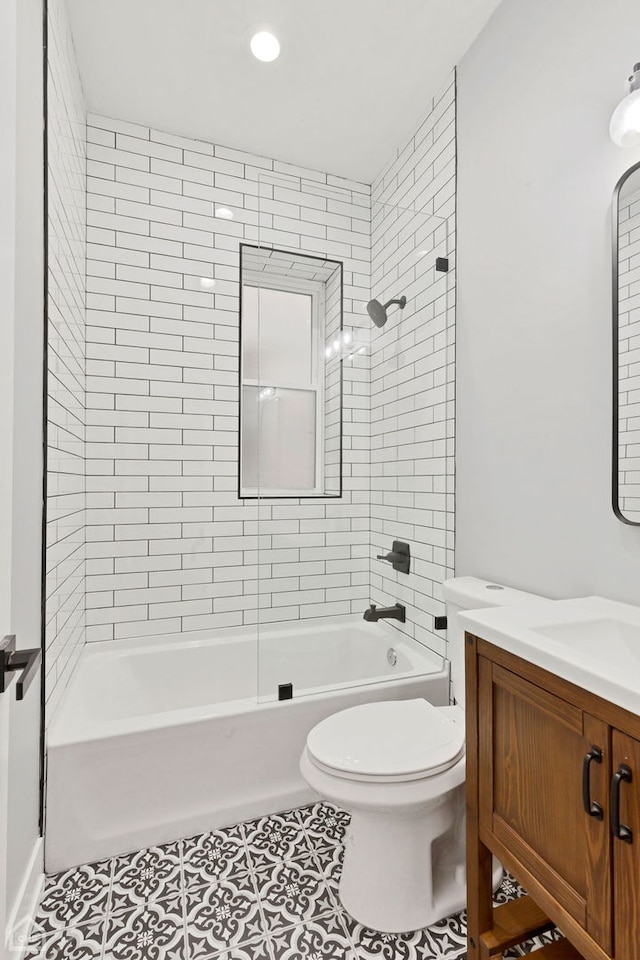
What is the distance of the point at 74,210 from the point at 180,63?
0.75 meters

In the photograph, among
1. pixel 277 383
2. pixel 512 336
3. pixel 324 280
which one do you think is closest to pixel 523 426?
pixel 512 336

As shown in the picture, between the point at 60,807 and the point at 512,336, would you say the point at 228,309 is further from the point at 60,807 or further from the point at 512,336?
the point at 60,807

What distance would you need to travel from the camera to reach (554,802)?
0.95m

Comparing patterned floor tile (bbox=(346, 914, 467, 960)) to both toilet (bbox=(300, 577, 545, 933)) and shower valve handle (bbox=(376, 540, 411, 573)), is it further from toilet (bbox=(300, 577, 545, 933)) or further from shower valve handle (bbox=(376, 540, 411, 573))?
shower valve handle (bbox=(376, 540, 411, 573))

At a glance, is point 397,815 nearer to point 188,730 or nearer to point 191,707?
point 188,730

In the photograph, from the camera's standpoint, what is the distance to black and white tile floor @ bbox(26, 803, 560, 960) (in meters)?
1.28

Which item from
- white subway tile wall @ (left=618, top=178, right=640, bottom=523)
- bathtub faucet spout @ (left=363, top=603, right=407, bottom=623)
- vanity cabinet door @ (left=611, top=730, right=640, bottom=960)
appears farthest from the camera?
bathtub faucet spout @ (left=363, top=603, right=407, bottom=623)

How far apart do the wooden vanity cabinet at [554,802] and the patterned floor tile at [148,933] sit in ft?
2.59

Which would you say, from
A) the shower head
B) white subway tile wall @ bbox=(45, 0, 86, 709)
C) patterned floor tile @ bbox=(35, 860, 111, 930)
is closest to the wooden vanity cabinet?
patterned floor tile @ bbox=(35, 860, 111, 930)

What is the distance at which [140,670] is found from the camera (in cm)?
229

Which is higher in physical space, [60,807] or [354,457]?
[354,457]

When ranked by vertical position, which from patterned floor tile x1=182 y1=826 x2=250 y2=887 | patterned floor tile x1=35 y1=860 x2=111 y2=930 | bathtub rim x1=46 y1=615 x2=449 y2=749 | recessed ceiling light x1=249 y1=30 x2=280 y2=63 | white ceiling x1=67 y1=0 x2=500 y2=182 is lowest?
patterned floor tile x1=35 y1=860 x2=111 y2=930

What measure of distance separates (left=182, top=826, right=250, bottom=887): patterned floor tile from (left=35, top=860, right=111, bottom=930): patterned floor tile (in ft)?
0.82

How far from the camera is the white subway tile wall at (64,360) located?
1.62m
